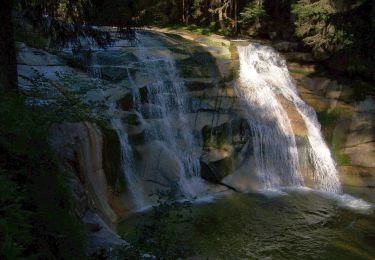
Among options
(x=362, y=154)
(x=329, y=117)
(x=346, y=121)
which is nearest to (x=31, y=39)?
(x=329, y=117)

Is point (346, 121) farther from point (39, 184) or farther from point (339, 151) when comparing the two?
point (39, 184)

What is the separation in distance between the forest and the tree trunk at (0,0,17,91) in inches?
0.6

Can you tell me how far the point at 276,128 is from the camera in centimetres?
1405

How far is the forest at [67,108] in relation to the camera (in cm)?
350

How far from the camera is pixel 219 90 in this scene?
1416 centimetres

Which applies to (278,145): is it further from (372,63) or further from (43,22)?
(43,22)

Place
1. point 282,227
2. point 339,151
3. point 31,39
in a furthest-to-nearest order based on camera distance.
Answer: point 339,151 < point 31,39 < point 282,227

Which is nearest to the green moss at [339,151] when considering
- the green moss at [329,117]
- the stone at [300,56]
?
the green moss at [329,117]

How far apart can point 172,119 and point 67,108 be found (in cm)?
683

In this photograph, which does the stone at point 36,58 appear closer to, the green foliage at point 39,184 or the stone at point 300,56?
the green foliage at point 39,184

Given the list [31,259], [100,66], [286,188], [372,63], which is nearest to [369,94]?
[372,63]

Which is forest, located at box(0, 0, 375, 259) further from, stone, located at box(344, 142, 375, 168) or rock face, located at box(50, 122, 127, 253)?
stone, located at box(344, 142, 375, 168)

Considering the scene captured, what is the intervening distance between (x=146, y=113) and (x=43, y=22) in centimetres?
513

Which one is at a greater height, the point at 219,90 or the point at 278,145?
the point at 219,90
